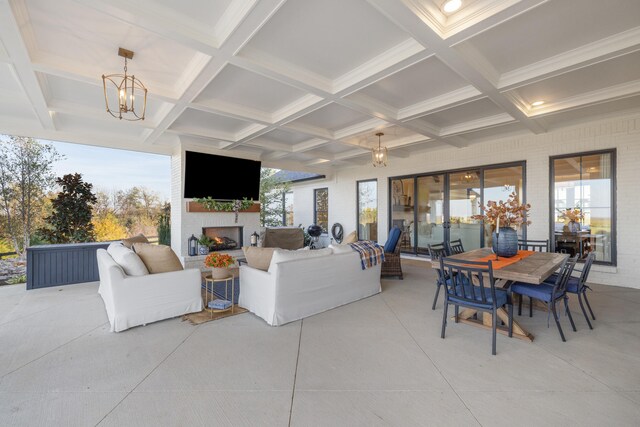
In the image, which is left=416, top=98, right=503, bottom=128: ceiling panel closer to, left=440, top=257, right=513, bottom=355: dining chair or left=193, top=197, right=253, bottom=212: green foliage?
left=440, top=257, right=513, bottom=355: dining chair

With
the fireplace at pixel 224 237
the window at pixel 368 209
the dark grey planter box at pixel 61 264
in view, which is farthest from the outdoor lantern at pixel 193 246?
the window at pixel 368 209

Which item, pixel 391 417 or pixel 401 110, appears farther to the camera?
pixel 401 110

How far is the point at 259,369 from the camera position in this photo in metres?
2.31

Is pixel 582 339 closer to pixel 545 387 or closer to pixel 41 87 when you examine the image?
pixel 545 387

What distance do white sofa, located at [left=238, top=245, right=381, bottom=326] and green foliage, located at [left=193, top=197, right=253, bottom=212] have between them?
314cm

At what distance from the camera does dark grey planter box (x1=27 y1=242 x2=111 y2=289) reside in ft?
15.4

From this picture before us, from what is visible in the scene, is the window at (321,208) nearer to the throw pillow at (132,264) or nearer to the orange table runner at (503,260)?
the orange table runner at (503,260)

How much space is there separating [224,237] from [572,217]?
282 inches

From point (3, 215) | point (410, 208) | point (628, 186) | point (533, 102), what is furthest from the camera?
point (410, 208)

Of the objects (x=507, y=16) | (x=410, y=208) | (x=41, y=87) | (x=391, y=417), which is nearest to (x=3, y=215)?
(x=41, y=87)

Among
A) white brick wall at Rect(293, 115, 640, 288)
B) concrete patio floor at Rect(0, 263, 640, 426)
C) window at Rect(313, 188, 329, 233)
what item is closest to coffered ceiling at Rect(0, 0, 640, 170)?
white brick wall at Rect(293, 115, 640, 288)

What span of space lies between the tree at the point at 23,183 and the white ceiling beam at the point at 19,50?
1.83m

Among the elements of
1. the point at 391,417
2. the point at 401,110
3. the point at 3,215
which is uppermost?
the point at 401,110

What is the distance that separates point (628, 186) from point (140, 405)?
7005mm
